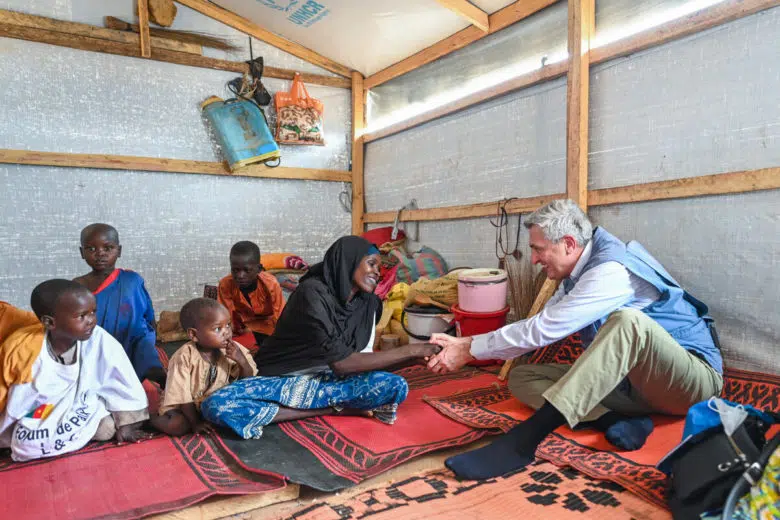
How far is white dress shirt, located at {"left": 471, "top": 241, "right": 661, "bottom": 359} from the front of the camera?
203 centimetres

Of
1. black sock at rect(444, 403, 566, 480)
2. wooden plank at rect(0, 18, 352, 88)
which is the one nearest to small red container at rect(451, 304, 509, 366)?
black sock at rect(444, 403, 566, 480)

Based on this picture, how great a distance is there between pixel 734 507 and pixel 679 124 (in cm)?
213

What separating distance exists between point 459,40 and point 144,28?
9.33 ft

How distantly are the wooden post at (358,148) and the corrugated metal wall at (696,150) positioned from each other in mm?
2243

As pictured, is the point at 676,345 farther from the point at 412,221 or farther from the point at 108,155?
the point at 108,155

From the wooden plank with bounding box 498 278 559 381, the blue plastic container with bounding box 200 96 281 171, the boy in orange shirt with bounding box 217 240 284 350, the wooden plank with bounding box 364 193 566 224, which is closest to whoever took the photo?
the wooden plank with bounding box 498 278 559 381

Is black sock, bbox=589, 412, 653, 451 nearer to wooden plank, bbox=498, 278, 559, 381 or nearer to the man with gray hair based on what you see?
the man with gray hair

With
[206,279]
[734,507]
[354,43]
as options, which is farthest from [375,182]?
[734,507]

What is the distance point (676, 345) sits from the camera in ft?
6.15

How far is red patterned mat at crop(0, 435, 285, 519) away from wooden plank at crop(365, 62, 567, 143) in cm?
306

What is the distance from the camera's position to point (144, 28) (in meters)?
4.59

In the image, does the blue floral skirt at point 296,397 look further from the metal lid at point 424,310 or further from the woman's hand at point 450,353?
the metal lid at point 424,310

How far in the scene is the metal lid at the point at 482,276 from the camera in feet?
11.0

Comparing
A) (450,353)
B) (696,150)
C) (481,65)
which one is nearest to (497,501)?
(450,353)
